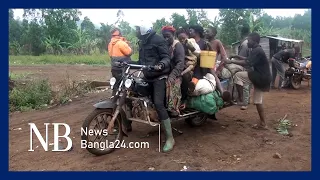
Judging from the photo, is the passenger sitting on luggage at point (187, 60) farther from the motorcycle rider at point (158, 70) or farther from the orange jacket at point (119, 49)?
the orange jacket at point (119, 49)

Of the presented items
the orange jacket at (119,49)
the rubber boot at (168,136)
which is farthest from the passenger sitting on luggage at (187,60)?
the orange jacket at (119,49)

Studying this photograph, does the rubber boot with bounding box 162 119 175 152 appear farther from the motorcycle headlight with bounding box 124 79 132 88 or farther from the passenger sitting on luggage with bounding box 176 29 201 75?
the passenger sitting on luggage with bounding box 176 29 201 75

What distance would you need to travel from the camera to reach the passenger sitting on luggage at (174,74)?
4.84m

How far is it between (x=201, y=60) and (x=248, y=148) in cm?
152

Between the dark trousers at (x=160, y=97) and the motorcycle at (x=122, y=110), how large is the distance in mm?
119

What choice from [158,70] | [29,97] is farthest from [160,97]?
[29,97]

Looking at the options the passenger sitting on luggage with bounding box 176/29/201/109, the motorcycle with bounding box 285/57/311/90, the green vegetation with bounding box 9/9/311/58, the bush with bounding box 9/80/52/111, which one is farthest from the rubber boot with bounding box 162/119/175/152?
the green vegetation with bounding box 9/9/311/58

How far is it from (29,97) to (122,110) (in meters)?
3.71

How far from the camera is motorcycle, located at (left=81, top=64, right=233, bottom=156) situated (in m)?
4.49

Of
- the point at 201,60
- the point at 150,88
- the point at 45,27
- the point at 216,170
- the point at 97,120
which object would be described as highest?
the point at 45,27

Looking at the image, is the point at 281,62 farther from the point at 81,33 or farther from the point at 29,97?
the point at 81,33

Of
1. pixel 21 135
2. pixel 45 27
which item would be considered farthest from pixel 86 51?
pixel 21 135

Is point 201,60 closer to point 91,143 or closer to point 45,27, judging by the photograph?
point 91,143

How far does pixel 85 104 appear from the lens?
294 inches
